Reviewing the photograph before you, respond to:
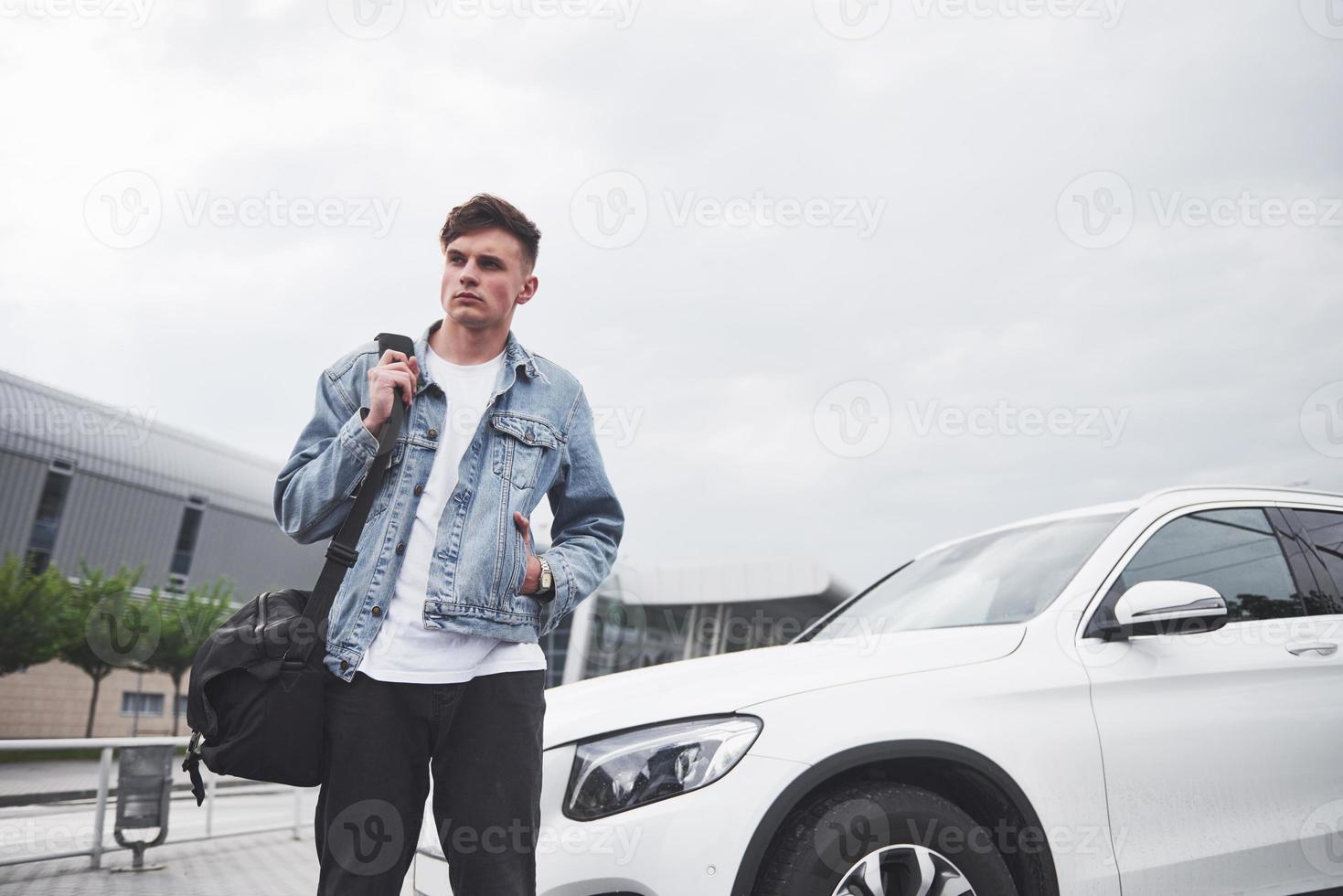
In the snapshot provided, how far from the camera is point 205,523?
4506cm

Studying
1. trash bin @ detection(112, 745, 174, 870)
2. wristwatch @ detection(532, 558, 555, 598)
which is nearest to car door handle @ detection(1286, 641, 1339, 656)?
wristwatch @ detection(532, 558, 555, 598)

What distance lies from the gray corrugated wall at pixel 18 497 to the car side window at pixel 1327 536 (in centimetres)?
4278

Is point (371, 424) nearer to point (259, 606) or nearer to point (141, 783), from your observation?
point (259, 606)

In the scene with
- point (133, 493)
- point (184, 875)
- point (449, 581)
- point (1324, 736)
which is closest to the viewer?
point (449, 581)

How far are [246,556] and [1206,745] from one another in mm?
49661

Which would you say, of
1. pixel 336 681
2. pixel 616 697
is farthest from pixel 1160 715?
pixel 336 681

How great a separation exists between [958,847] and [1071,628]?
31.2 inches

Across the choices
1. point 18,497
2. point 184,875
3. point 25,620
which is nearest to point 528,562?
point 184,875

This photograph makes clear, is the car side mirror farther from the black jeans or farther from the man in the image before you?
the black jeans

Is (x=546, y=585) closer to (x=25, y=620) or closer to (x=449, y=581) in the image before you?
(x=449, y=581)

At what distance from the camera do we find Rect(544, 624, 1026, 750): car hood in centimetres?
248

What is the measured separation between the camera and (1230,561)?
Answer: 131 inches

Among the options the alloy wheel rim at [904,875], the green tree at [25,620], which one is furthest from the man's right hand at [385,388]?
the green tree at [25,620]

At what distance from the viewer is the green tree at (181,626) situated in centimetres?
3394
